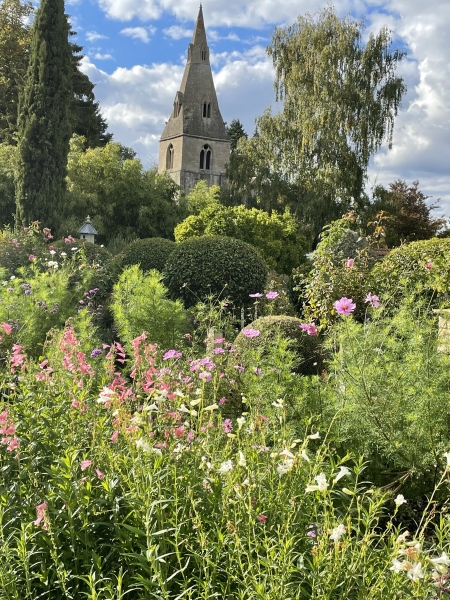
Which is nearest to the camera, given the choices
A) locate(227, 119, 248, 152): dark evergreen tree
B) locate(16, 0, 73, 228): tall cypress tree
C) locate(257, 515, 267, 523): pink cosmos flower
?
locate(257, 515, 267, 523): pink cosmos flower

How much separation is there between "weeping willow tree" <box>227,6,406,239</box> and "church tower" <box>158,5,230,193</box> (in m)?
21.2

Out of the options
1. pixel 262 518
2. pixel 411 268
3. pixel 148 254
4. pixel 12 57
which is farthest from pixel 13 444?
pixel 12 57

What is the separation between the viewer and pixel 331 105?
2019 cm


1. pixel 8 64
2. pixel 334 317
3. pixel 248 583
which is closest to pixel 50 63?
pixel 8 64

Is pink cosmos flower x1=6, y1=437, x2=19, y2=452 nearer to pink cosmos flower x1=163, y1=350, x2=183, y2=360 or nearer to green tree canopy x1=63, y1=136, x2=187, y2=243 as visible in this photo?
pink cosmos flower x1=163, y1=350, x2=183, y2=360

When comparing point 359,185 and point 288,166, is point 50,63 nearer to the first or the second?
point 288,166

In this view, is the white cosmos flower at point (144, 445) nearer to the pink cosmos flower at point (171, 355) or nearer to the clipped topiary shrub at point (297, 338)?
the pink cosmos flower at point (171, 355)

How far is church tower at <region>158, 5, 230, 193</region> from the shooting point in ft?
137

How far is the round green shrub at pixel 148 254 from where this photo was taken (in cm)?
1060

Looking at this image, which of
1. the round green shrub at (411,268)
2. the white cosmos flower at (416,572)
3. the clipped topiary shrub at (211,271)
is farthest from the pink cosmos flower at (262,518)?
the clipped topiary shrub at (211,271)

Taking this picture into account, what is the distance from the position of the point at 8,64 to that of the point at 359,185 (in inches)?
611

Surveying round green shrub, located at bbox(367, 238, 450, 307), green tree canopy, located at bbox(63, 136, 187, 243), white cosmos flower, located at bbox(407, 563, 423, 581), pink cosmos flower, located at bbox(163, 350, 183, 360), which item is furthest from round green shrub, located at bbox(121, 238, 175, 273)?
green tree canopy, located at bbox(63, 136, 187, 243)

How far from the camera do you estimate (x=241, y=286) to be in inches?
378

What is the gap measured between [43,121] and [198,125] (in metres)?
27.1
